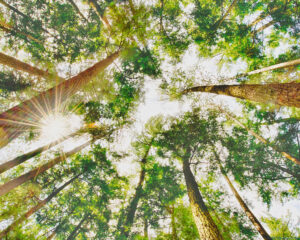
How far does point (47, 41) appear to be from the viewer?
6.04m

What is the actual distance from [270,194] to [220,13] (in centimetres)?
1038

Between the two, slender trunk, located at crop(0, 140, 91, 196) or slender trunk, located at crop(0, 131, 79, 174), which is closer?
slender trunk, located at crop(0, 131, 79, 174)

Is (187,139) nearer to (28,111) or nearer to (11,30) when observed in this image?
(28,111)

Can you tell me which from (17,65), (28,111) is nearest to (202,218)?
(28,111)

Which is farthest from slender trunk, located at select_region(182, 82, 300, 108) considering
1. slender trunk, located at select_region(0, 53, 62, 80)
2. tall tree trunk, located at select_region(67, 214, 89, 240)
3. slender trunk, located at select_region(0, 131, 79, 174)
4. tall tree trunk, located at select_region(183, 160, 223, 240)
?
tall tree trunk, located at select_region(67, 214, 89, 240)

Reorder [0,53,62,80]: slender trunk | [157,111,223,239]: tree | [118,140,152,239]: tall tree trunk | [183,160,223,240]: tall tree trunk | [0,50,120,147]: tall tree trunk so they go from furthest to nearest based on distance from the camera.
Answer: [157,111,223,239]: tree → [118,140,152,239]: tall tree trunk → [0,53,62,80]: slender trunk → [183,160,223,240]: tall tree trunk → [0,50,120,147]: tall tree trunk

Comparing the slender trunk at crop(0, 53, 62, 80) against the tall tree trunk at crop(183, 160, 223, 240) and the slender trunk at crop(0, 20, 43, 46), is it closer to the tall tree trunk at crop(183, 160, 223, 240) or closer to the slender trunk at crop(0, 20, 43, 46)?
the slender trunk at crop(0, 20, 43, 46)

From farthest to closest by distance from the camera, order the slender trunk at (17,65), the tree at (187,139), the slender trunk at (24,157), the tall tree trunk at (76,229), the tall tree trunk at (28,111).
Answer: the tall tree trunk at (76,229) → the tree at (187,139) → the slender trunk at (24,157) → the slender trunk at (17,65) → the tall tree trunk at (28,111)

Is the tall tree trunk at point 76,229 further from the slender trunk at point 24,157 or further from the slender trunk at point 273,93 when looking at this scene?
the slender trunk at point 273,93

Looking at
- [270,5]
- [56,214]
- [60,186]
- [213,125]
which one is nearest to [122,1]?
[270,5]

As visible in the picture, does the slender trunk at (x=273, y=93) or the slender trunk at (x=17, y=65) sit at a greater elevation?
the slender trunk at (x=17, y=65)

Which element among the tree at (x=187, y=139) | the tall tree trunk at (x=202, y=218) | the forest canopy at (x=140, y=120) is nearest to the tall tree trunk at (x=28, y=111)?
the forest canopy at (x=140, y=120)

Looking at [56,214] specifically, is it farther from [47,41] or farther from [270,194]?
[270,194]

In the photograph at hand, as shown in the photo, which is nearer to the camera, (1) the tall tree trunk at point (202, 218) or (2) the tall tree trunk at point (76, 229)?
(1) the tall tree trunk at point (202, 218)
